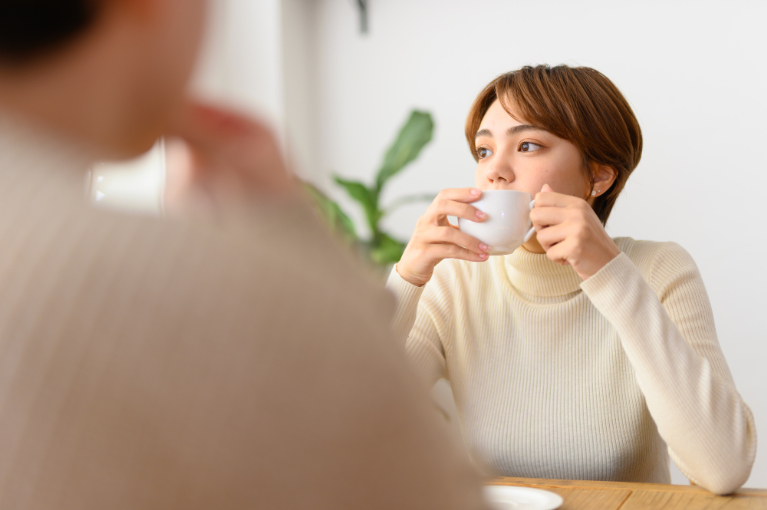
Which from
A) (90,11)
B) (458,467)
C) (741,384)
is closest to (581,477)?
(458,467)

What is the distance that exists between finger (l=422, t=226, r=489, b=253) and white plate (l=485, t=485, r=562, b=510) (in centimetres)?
43

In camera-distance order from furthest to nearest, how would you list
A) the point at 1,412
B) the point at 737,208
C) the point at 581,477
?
the point at 737,208 → the point at 581,477 → the point at 1,412

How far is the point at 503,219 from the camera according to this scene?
105 centimetres

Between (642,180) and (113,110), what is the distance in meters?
2.49

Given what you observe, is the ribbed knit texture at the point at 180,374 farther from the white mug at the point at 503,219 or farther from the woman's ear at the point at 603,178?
the woman's ear at the point at 603,178

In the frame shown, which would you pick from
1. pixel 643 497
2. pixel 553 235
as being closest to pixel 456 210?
pixel 553 235

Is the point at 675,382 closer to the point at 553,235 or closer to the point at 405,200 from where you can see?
the point at 553,235

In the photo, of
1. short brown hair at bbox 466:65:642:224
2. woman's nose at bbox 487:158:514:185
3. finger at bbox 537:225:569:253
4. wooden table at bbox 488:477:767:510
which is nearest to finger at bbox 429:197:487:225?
finger at bbox 537:225:569:253

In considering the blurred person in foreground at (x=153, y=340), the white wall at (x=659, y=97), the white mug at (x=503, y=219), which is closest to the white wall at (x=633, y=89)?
the white wall at (x=659, y=97)

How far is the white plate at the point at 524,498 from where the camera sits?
72 centimetres

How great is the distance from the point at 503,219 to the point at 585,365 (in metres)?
0.39

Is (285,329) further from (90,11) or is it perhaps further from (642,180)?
(642,180)

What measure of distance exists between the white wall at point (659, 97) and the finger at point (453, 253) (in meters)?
1.55

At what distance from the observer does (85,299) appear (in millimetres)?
173
